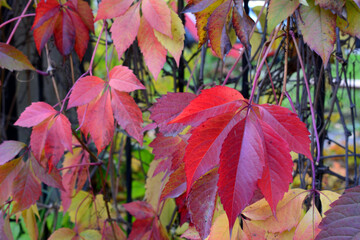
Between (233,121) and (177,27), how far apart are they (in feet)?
0.88

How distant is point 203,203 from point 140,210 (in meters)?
0.39

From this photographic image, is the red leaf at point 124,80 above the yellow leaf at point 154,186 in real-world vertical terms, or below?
above

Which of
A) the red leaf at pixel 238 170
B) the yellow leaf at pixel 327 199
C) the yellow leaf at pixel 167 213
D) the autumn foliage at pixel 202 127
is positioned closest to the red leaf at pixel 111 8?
the autumn foliage at pixel 202 127

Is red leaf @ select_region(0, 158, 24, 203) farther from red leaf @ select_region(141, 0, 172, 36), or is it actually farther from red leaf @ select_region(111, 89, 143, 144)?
red leaf @ select_region(141, 0, 172, 36)

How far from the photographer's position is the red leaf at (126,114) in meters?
0.55

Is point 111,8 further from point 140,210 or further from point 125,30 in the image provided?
point 140,210

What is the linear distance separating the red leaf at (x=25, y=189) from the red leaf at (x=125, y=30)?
289 mm

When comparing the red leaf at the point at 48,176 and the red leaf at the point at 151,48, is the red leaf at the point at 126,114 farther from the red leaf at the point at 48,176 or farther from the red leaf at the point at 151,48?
the red leaf at the point at 48,176

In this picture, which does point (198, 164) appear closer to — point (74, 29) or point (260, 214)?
point (260, 214)

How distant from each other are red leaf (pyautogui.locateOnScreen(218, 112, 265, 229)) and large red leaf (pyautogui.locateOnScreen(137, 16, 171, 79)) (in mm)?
266

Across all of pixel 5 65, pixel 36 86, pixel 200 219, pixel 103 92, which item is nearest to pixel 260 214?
A: pixel 200 219

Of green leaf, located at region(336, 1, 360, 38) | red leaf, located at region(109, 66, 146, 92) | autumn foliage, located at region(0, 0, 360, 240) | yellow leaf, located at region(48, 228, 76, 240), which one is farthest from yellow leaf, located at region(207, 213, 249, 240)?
yellow leaf, located at region(48, 228, 76, 240)

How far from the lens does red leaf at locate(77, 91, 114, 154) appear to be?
1.78ft

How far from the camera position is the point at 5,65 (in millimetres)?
632
